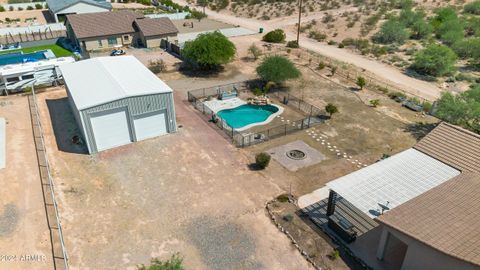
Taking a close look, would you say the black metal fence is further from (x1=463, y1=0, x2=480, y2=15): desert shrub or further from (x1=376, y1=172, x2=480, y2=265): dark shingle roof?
(x1=463, y1=0, x2=480, y2=15): desert shrub

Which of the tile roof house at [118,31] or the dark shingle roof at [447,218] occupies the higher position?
the tile roof house at [118,31]

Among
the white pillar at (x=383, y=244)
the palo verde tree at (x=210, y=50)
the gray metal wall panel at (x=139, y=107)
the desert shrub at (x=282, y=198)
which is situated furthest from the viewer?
the palo verde tree at (x=210, y=50)

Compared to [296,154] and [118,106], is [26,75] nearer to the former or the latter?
[118,106]

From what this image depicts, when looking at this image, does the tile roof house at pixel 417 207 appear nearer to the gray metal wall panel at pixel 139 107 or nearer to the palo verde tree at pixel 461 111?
the palo verde tree at pixel 461 111

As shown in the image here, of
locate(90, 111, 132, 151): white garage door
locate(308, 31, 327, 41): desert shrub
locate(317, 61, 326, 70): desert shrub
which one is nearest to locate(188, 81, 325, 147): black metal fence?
locate(90, 111, 132, 151): white garage door

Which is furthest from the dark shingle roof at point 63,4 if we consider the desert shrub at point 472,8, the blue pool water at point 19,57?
the desert shrub at point 472,8

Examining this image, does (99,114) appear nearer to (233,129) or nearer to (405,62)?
(233,129)
